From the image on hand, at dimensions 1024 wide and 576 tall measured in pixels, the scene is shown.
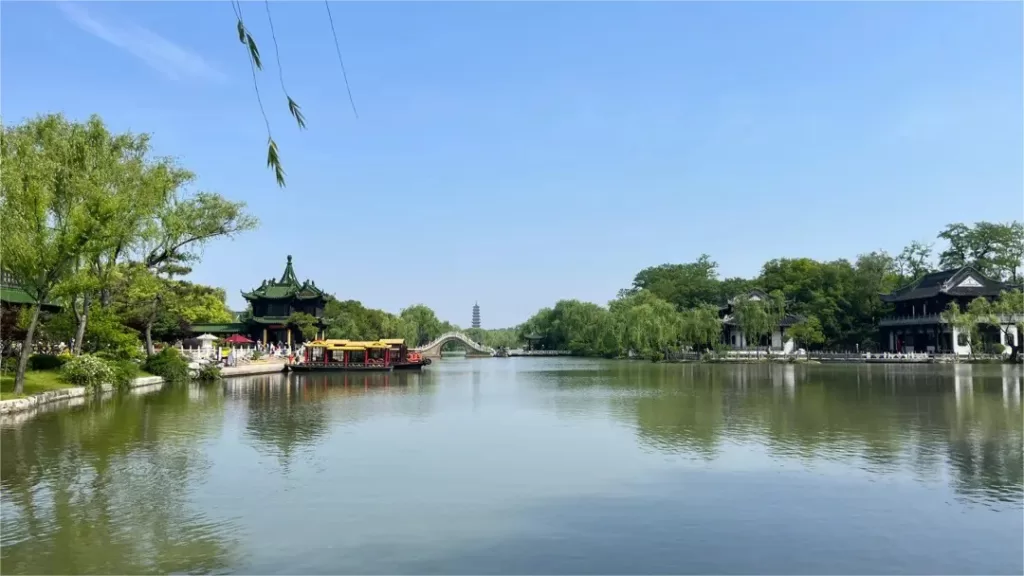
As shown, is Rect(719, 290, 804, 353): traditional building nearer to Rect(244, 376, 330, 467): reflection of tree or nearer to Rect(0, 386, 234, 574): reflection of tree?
Rect(244, 376, 330, 467): reflection of tree

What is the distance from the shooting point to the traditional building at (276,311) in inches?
2015

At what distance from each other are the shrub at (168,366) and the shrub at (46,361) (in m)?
4.60

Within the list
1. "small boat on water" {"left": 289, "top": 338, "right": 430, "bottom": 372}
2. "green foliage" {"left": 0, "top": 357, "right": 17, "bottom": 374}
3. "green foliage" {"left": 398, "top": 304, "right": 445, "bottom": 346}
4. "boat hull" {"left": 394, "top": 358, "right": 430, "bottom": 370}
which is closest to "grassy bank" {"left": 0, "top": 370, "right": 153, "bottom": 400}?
"green foliage" {"left": 0, "top": 357, "right": 17, "bottom": 374}

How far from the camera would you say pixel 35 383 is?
20.4 meters

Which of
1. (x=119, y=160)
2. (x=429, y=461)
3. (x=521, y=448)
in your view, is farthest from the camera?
(x=119, y=160)

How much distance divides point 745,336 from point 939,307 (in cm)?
1318

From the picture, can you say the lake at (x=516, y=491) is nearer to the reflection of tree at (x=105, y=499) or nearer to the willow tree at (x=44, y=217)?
the reflection of tree at (x=105, y=499)

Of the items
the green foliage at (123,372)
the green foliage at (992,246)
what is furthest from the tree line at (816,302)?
the green foliage at (123,372)

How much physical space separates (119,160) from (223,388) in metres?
8.76

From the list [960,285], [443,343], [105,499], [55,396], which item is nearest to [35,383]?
[55,396]

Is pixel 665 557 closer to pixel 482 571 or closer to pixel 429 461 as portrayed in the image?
pixel 482 571

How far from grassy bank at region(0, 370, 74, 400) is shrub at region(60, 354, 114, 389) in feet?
0.95

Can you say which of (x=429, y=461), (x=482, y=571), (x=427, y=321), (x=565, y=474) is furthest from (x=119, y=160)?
(x=427, y=321)

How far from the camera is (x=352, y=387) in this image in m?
29.1
